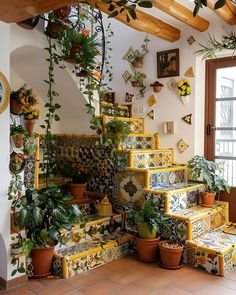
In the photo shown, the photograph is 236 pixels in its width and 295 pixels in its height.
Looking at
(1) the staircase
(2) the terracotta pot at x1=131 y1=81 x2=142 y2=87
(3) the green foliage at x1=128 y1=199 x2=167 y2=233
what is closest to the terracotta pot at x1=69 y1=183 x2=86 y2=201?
(1) the staircase

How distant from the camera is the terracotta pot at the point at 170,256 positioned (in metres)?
3.08

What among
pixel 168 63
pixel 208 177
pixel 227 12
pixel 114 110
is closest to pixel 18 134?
pixel 114 110

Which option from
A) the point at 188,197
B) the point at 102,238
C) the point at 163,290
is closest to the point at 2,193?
the point at 102,238

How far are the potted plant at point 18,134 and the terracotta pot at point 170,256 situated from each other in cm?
173

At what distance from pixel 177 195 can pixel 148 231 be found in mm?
578

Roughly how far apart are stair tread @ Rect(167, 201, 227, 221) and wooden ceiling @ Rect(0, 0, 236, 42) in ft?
7.28

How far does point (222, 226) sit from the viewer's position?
3.82 meters

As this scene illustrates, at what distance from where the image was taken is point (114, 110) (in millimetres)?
4434

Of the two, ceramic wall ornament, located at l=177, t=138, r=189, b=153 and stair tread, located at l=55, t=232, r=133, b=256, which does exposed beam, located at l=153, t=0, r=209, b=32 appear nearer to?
ceramic wall ornament, located at l=177, t=138, r=189, b=153

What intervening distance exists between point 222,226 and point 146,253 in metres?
1.14

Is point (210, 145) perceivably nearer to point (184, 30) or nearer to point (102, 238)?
point (184, 30)

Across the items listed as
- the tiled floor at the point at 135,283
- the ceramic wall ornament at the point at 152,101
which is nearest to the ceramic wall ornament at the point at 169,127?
the ceramic wall ornament at the point at 152,101

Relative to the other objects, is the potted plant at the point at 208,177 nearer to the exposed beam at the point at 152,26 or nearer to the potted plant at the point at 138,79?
the potted plant at the point at 138,79

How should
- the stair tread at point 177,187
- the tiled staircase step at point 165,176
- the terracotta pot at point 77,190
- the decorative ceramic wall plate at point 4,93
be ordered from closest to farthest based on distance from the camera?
1. the decorative ceramic wall plate at point 4,93
2. the stair tread at point 177,187
3. the tiled staircase step at point 165,176
4. the terracotta pot at point 77,190
